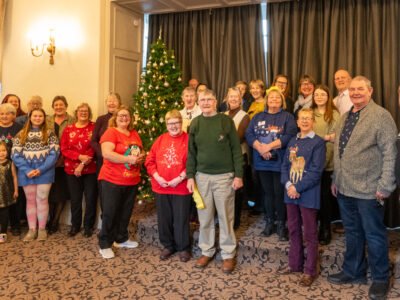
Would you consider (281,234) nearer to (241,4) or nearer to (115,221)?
(115,221)

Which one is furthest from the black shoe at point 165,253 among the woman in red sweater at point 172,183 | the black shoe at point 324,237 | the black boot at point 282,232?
the black shoe at point 324,237

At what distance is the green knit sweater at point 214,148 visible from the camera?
328 cm

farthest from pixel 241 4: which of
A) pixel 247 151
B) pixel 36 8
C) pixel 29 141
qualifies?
pixel 29 141

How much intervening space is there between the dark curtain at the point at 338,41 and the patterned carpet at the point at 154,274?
1923 mm

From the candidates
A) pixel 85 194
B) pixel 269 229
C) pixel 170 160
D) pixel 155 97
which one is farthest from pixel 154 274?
pixel 155 97

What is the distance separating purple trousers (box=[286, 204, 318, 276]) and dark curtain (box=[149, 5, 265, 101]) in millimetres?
2546

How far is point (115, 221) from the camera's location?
12.4ft

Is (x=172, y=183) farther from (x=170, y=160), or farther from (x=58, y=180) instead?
(x=58, y=180)

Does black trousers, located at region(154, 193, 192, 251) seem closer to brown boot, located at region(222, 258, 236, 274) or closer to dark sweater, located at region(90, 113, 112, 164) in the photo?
brown boot, located at region(222, 258, 236, 274)

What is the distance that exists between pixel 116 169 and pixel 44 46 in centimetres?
266

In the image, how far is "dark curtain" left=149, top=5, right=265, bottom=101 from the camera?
527cm

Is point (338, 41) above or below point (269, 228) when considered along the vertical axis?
above

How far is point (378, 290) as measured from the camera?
289 cm

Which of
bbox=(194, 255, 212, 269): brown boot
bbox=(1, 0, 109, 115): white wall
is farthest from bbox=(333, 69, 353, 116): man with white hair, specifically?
bbox=(1, 0, 109, 115): white wall
